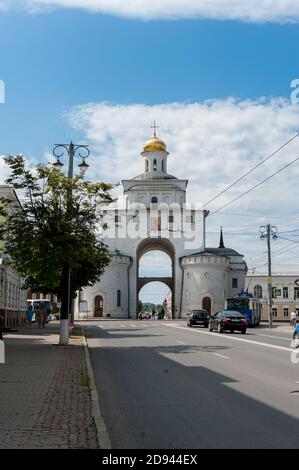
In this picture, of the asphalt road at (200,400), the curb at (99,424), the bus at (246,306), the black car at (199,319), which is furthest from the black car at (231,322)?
the curb at (99,424)

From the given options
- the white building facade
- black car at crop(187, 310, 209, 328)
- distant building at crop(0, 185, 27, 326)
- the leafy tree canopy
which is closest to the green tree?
the leafy tree canopy

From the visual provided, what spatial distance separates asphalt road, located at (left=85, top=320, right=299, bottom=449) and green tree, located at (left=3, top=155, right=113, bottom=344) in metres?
4.45

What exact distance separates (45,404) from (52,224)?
43.8ft

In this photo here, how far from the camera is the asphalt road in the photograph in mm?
7469

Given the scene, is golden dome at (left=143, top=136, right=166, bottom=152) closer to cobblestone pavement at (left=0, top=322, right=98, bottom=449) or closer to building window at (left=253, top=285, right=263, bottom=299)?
building window at (left=253, top=285, right=263, bottom=299)

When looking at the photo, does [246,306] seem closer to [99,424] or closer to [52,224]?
[52,224]

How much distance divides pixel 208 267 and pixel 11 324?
4336 centimetres

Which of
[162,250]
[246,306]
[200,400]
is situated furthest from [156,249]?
[200,400]

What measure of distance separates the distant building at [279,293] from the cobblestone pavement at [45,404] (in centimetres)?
7807

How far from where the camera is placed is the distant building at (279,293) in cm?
9338

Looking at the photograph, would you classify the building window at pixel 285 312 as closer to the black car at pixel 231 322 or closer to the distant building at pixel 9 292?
the distant building at pixel 9 292

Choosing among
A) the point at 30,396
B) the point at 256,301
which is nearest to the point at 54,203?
the point at 30,396

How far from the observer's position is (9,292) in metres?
41.3

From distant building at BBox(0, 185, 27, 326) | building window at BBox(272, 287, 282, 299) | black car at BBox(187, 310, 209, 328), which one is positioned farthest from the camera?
building window at BBox(272, 287, 282, 299)
